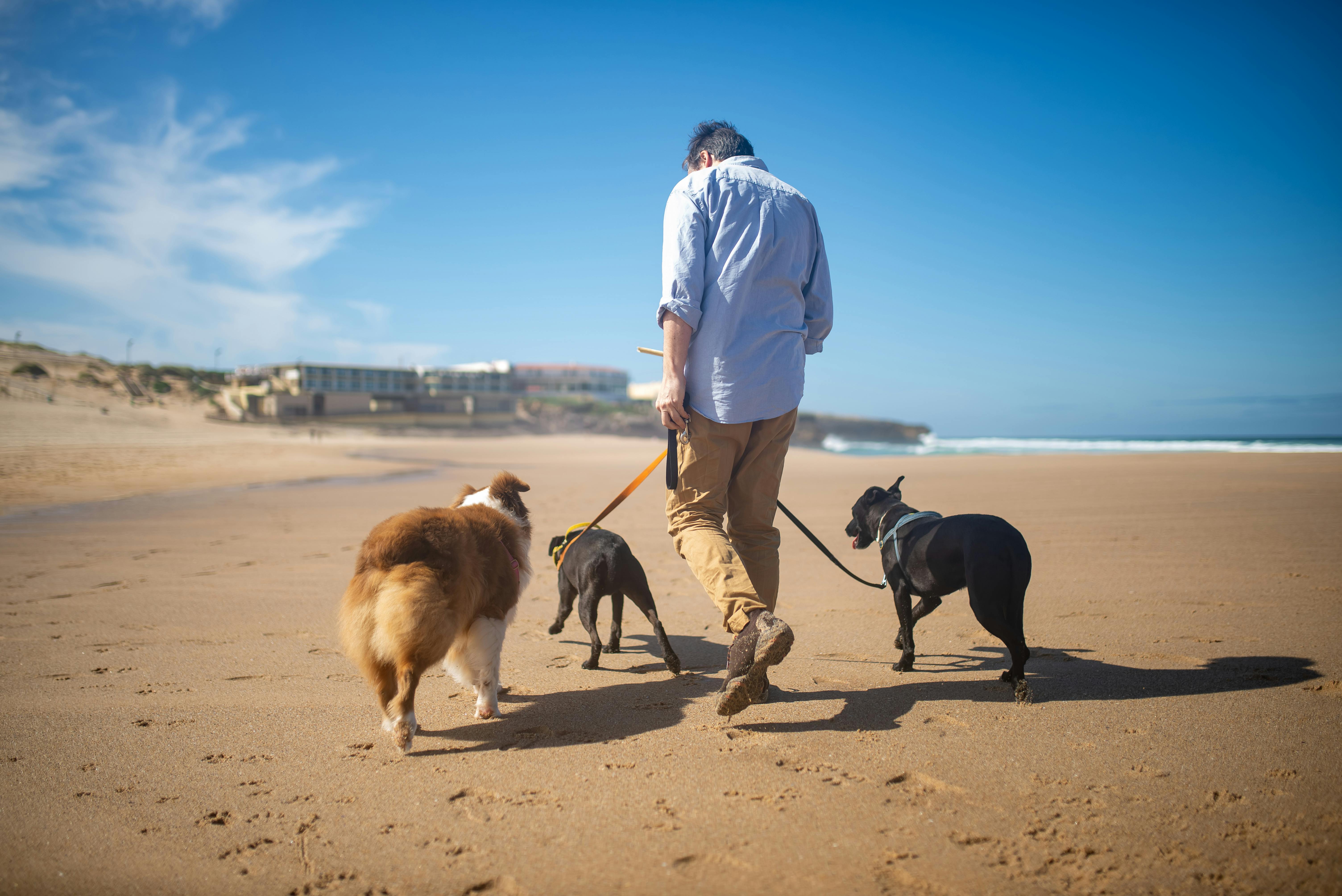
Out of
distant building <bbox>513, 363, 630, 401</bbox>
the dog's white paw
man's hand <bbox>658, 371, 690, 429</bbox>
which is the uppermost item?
distant building <bbox>513, 363, 630, 401</bbox>

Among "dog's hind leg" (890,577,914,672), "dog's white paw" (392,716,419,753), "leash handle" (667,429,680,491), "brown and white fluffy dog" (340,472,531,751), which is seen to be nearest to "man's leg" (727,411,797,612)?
"leash handle" (667,429,680,491)

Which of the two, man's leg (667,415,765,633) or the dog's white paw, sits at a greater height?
man's leg (667,415,765,633)

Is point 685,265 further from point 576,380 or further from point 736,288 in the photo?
point 576,380

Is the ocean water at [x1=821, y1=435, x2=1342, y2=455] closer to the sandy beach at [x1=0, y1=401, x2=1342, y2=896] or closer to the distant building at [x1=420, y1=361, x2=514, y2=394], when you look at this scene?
the sandy beach at [x1=0, y1=401, x2=1342, y2=896]

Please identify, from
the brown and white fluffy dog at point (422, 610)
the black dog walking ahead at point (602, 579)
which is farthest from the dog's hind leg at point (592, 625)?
the brown and white fluffy dog at point (422, 610)

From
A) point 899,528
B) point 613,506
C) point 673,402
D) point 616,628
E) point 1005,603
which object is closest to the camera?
point 673,402

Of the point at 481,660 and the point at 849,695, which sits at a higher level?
the point at 481,660

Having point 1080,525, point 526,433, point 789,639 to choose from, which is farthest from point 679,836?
point 526,433

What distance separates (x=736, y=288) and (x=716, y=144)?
0.88m

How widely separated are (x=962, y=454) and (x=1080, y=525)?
15.2 m

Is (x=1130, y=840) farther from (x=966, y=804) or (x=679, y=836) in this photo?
(x=679, y=836)

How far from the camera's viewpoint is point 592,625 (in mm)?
3613

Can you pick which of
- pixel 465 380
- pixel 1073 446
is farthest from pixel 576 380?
pixel 1073 446

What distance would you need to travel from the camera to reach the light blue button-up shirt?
266 cm
